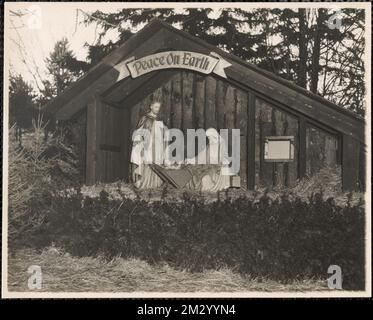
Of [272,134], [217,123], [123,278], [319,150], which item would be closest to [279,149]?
[272,134]

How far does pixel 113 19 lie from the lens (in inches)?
516

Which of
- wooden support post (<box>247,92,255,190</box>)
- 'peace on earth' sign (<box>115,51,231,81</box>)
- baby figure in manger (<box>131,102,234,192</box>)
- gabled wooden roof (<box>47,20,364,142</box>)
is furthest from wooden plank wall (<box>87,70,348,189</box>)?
'peace on earth' sign (<box>115,51,231,81</box>)

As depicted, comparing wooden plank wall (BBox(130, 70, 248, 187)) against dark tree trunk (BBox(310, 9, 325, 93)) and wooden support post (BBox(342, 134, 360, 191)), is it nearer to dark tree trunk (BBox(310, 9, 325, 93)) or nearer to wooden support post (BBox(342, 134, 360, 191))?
wooden support post (BBox(342, 134, 360, 191))

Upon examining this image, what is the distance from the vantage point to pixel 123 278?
840 cm

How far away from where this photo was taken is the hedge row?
809cm

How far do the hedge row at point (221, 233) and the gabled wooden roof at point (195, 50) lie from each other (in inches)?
63.7

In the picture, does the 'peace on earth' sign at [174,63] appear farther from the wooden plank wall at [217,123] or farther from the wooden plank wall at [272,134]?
the wooden plank wall at [272,134]

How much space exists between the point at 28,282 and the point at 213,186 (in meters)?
3.75

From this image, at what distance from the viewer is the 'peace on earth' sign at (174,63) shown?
9.50 m

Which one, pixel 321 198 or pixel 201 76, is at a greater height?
A: pixel 201 76

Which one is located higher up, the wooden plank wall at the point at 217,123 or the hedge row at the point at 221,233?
the wooden plank wall at the point at 217,123

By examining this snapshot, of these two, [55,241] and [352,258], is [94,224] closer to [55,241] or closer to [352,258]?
[55,241]

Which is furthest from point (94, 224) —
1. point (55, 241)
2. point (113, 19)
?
point (113, 19)

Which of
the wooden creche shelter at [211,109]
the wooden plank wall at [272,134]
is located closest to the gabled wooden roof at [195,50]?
the wooden creche shelter at [211,109]
